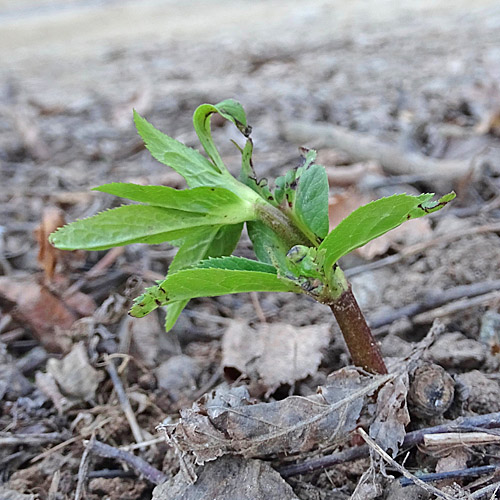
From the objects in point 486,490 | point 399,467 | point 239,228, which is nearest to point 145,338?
point 239,228

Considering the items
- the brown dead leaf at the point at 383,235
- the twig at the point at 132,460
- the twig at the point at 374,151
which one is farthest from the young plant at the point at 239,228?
the twig at the point at 374,151

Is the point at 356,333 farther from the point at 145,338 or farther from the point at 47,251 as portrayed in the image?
the point at 47,251

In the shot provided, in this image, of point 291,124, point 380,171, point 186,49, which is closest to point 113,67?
point 186,49

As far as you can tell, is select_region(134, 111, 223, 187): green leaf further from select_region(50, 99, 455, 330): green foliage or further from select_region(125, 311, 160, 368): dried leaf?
select_region(125, 311, 160, 368): dried leaf

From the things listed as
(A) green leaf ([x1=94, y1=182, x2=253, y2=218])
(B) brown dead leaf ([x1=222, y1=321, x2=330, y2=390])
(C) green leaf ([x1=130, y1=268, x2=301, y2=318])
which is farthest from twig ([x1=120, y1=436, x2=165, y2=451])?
(A) green leaf ([x1=94, y1=182, x2=253, y2=218])

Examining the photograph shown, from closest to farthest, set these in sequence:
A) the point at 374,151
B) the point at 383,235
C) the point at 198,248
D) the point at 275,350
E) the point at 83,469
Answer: the point at 198,248
the point at 83,469
the point at 275,350
the point at 383,235
the point at 374,151

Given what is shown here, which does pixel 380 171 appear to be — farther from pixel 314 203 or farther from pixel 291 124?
pixel 314 203

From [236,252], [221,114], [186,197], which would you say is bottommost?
[236,252]

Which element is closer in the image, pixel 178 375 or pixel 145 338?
pixel 178 375
